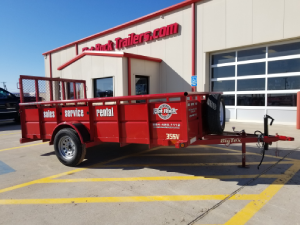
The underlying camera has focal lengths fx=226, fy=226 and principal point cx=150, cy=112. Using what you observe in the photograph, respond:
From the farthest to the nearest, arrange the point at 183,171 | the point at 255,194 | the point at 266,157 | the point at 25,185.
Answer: the point at 266,157 < the point at 183,171 < the point at 25,185 < the point at 255,194

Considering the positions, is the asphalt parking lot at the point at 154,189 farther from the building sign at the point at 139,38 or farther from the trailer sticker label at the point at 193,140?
the building sign at the point at 139,38

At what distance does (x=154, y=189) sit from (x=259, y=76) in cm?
913

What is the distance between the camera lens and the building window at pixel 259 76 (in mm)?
9898

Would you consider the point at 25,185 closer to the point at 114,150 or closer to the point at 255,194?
the point at 114,150

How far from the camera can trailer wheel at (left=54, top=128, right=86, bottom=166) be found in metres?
4.85

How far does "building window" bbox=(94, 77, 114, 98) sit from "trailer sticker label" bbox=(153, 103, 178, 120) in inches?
351

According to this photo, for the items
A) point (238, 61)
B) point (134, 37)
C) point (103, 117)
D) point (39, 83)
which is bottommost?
point (103, 117)

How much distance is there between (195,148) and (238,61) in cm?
683

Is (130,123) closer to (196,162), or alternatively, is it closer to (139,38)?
(196,162)

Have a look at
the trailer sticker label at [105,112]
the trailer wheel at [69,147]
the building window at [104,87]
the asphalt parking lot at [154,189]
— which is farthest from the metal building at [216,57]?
the trailer sticker label at [105,112]

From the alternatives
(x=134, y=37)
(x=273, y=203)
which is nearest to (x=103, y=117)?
(x=273, y=203)

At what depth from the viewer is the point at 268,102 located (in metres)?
10.5

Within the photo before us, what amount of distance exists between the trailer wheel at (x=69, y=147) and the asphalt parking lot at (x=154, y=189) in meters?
0.19

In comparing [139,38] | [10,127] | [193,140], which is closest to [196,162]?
[193,140]
